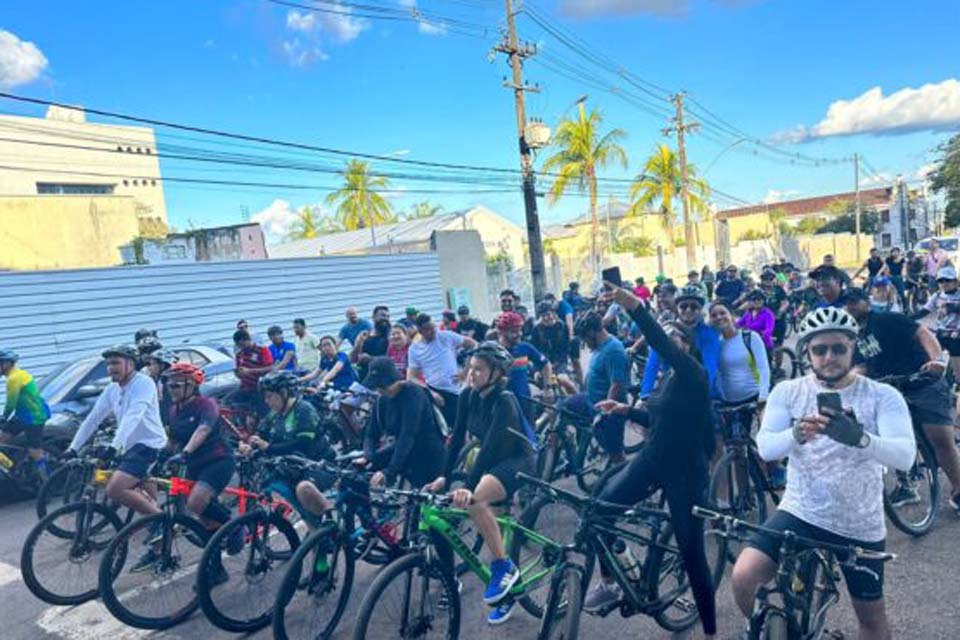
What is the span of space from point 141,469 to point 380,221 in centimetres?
4282

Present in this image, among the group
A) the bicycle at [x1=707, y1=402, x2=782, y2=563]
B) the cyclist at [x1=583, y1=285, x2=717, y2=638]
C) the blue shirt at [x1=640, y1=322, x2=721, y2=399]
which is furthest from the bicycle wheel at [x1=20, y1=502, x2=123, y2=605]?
the bicycle at [x1=707, y1=402, x2=782, y2=563]

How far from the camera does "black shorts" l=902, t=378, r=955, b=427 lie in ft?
16.4

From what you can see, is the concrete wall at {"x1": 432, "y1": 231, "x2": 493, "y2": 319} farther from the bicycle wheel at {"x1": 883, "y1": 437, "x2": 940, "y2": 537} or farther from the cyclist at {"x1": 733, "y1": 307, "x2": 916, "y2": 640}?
the cyclist at {"x1": 733, "y1": 307, "x2": 916, "y2": 640}

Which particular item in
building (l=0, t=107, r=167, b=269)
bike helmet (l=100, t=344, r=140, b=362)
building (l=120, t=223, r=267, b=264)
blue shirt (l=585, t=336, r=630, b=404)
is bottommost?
blue shirt (l=585, t=336, r=630, b=404)

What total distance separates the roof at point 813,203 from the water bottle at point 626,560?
3131 inches

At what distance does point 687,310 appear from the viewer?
562 centimetres

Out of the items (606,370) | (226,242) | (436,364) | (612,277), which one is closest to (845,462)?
(612,277)

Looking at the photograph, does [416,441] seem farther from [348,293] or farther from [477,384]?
[348,293]

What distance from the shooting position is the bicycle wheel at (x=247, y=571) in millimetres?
4441

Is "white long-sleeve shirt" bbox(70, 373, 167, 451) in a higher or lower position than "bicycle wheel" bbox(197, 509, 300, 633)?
higher

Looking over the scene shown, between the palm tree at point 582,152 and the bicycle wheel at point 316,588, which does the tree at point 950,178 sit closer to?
the palm tree at point 582,152

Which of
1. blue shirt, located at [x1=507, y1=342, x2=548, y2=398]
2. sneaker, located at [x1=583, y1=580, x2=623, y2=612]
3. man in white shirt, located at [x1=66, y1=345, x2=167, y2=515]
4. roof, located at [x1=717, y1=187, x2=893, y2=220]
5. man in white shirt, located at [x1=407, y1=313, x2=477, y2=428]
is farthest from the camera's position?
roof, located at [x1=717, y1=187, x2=893, y2=220]

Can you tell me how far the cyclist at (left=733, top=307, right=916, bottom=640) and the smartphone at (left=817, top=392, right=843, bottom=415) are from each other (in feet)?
0.50

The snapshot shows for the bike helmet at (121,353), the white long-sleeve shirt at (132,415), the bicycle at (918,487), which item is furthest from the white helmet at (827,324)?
the bike helmet at (121,353)
